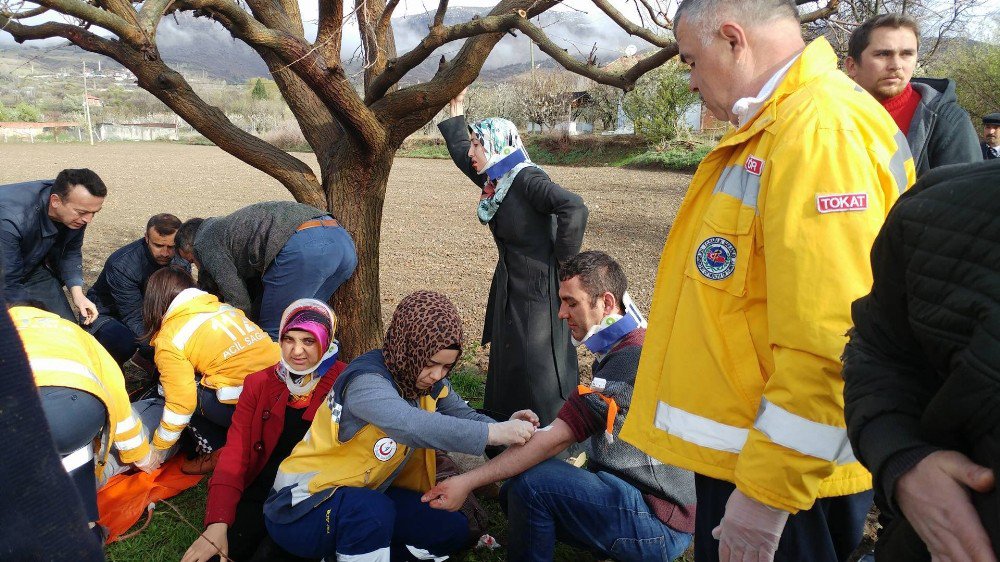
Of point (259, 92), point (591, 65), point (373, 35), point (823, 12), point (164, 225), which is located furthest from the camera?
point (259, 92)

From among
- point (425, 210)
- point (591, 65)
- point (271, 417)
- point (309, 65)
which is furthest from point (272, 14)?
point (425, 210)

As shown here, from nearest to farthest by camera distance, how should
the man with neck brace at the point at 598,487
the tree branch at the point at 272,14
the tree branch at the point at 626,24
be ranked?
the man with neck brace at the point at 598,487, the tree branch at the point at 626,24, the tree branch at the point at 272,14

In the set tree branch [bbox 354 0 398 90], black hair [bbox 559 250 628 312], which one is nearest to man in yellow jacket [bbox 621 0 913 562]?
black hair [bbox 559 250 628 312]

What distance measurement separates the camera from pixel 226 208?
15023 millimetres

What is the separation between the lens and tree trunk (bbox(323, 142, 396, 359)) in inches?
178

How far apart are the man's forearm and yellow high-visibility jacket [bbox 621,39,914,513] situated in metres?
0.67

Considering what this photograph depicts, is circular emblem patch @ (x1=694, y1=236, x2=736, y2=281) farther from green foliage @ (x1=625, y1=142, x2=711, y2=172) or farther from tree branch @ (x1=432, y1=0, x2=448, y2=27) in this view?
green foliage @ (x1=625, y1=142, x2=711, y2=172)

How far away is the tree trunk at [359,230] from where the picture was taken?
4527 mm

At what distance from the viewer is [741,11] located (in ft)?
5.17

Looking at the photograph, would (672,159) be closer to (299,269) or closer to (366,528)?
(299,269)

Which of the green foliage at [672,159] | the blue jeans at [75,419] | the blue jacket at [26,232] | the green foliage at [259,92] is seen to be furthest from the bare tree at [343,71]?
the green foliage at [259,92]

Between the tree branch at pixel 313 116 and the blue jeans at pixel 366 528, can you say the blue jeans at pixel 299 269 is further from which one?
the blue jeans at pixel 366 528

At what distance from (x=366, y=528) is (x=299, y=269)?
202 centimetres

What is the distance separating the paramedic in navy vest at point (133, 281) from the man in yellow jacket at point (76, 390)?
193cm
